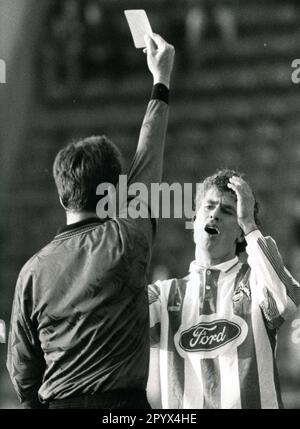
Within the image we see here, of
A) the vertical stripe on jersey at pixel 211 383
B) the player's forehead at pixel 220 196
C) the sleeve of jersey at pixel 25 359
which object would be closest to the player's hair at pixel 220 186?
the player's forehead at pixel 220 196

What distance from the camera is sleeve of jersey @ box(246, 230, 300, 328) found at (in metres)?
1.57

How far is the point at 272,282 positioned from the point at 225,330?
0.16 m

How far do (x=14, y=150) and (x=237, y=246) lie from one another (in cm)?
85

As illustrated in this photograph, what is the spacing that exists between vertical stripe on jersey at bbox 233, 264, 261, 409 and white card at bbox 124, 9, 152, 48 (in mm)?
625

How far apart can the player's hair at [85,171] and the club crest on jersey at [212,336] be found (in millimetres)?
404

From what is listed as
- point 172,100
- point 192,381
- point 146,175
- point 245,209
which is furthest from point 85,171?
point 172,100

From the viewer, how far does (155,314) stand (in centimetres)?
168

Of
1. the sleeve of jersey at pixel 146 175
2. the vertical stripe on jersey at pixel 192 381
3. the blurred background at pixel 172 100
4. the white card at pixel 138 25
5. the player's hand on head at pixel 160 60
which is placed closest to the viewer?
the sleeve of jersey at pixel 146 175

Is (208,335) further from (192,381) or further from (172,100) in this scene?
(172,100)

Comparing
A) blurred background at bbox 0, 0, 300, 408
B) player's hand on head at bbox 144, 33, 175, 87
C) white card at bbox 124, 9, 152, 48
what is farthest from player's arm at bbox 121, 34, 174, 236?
blurred background at bbox 0, 0, 300, 408

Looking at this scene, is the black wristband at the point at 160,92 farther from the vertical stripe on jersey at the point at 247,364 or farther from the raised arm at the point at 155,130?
the vertical stripe on jersey at the point at 247,364

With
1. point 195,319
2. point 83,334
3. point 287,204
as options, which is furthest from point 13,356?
point 287,204

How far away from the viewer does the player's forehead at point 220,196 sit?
1.74m

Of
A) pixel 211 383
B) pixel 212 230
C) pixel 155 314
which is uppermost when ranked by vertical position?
pixel 212 230
